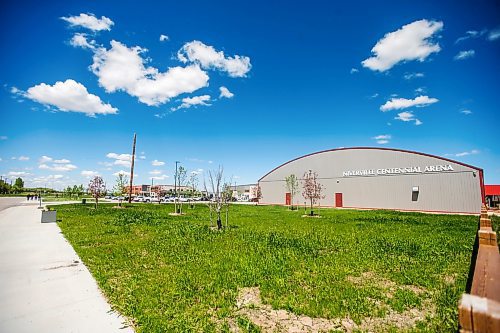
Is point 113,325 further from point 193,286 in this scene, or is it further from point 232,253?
point 232,253

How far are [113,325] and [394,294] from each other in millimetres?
5500

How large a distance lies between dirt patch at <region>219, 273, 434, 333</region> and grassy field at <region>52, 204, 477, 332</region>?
0.04 m

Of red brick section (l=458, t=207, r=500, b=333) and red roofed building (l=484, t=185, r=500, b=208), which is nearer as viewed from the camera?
red brick section (l=458, t=207, r=500, b=333)

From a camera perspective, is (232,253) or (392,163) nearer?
(232,253)

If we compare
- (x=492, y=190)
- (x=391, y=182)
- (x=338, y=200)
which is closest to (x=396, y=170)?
(x=391, y=182)

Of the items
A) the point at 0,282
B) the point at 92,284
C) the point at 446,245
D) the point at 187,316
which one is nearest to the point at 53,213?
the point at 0,282

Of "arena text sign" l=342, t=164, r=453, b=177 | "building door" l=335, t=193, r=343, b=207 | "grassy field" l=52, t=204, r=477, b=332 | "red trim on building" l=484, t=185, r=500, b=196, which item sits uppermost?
"arena text sign" l=342, t=164, r=453, b=177

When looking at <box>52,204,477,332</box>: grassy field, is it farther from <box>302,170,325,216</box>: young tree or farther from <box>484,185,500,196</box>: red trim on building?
<box>484,185,500,196</box>: red trim on building

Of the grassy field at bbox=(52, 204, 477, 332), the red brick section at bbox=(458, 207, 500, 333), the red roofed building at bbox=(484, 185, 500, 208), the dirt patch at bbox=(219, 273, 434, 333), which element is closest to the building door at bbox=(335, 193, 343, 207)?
the red roofed building at bbox=(484, 185, 500, 208)

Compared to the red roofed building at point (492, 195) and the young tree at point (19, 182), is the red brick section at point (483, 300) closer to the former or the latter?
the red roofed building at point (492, 195)

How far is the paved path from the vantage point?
4.44 meters

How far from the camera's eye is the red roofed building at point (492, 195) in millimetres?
40250

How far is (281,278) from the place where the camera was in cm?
662

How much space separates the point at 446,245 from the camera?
34.9ft
